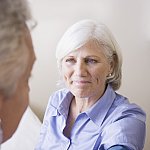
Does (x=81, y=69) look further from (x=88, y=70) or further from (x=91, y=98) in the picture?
(x=91, y=98)

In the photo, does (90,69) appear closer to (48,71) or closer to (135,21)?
(135,21)

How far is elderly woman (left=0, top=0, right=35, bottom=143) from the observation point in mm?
570

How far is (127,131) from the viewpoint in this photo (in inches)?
46.2

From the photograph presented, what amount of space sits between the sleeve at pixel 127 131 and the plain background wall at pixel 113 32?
65cm

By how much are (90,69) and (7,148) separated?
2.17ft

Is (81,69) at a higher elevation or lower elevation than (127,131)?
higher

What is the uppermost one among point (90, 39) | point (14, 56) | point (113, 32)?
point (14, 56)

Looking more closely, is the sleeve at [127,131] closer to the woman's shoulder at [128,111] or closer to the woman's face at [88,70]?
the woman's shoulder at [128,111]

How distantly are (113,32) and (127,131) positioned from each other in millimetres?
840

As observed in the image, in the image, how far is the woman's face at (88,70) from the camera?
130 centimetres

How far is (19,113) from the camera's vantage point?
712 millimetres

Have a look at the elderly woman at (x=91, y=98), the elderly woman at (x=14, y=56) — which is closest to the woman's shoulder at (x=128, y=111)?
the elderly woman at (x=91, y=98)

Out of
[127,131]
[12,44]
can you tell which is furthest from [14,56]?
[127,131]

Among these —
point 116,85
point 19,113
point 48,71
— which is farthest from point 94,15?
point 19,113
